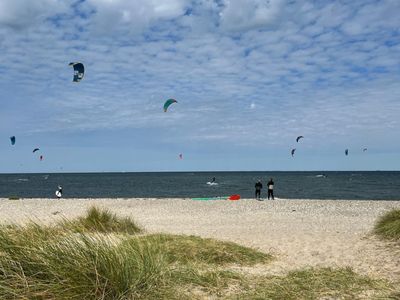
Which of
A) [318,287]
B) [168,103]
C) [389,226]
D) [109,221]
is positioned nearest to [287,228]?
[389,226]

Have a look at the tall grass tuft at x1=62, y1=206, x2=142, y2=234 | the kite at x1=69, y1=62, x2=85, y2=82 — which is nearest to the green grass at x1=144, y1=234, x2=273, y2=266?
the tall grass tuft at x1=62, y1=206, x2=142, y2=234

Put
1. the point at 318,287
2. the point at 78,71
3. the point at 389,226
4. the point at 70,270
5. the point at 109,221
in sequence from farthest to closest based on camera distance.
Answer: the point at 78,71
the point at 109,221
the point at 389,226
the point at 318,287
the point at 70,270

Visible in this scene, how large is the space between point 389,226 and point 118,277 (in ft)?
27.1

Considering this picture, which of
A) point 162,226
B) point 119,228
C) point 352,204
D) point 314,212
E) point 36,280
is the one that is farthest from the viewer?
point 352,204

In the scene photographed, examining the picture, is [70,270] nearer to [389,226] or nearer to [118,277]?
[118,277]

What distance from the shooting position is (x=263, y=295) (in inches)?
232

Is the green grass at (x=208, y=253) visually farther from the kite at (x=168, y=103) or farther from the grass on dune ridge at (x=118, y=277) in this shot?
the kite at (x=168, y=103)

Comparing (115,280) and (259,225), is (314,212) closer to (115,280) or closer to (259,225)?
(259,225)

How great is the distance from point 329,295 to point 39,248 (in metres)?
3.93

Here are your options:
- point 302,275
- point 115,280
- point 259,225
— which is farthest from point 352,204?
point 115,280

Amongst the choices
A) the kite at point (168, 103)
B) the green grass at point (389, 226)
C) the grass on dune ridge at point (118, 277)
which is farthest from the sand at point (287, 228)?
the kite at point (168, 103)

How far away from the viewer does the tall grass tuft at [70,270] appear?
16.9ft

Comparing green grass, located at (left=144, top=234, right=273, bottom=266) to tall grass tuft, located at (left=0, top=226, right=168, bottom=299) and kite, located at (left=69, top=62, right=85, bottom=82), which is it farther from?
kite, located at (left=69, top=62, right=85, bottom=82)

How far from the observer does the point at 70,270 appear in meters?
5.37
